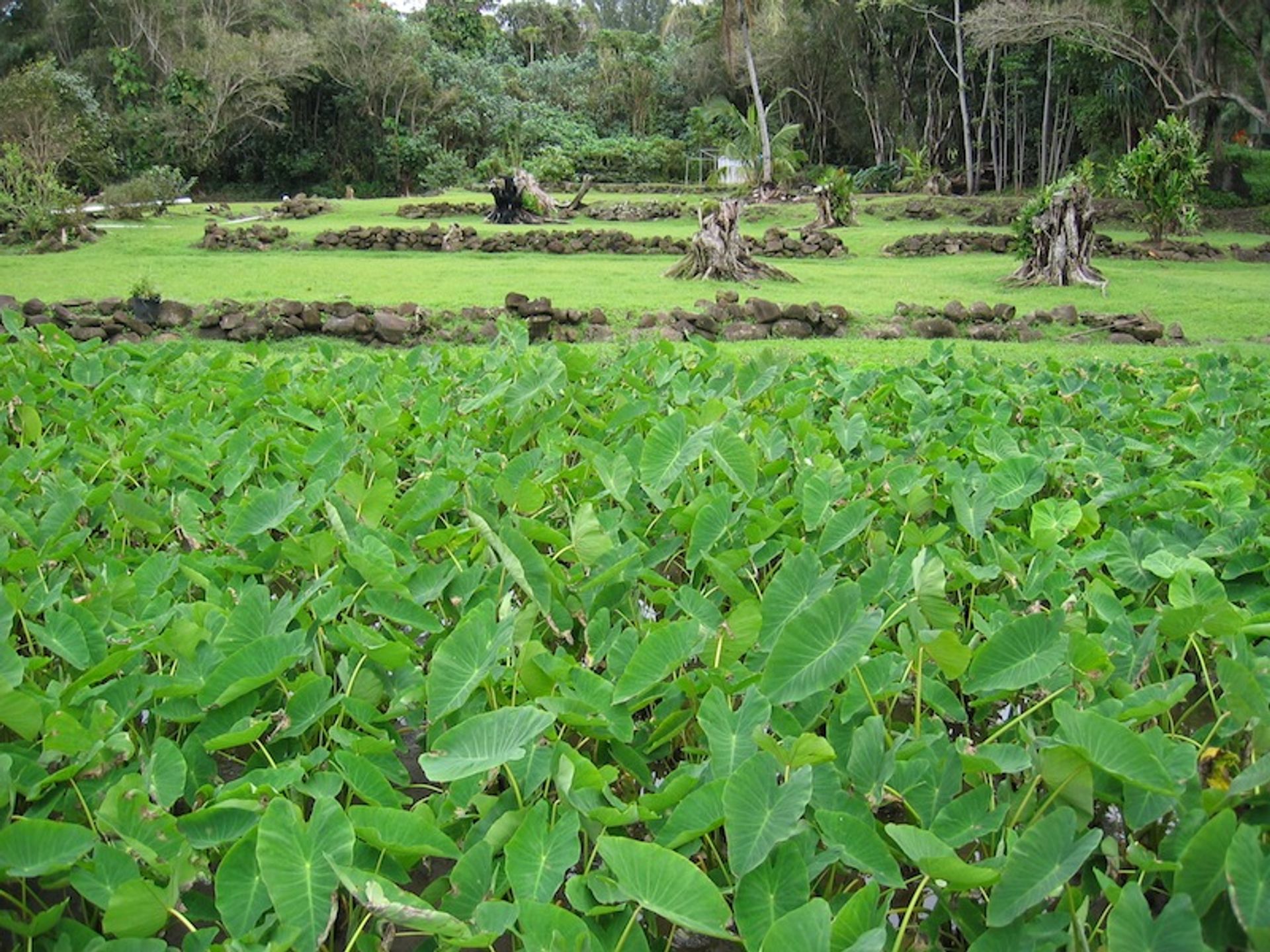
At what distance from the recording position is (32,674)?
1323 millimetres

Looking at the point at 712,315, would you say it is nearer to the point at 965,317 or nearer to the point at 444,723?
the point at 965,317

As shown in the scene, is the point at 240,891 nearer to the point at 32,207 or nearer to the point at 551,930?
the point at 551,930

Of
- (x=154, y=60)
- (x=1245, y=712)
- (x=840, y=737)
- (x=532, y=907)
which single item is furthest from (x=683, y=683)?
(x=154, y=60)

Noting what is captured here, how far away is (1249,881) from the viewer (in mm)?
778

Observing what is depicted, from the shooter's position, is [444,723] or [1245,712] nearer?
[1245,712]

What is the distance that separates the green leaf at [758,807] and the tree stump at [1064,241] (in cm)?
1086

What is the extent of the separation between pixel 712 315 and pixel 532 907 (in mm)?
7724

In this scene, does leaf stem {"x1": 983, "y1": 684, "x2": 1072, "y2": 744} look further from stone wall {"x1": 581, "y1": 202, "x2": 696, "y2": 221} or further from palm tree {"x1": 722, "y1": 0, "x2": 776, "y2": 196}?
palm tree {"x1": 722, "y1": 0, "x2": 776, "y2": 196}

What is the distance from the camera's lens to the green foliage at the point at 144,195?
18.6m

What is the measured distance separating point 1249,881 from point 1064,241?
435 inches

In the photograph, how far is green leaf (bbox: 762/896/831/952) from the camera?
30.9 inches

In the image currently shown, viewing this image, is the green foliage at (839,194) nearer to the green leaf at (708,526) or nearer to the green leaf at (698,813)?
the green leaf at (708,526)

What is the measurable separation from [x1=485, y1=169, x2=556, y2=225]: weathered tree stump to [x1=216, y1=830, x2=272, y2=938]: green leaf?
1819 cm

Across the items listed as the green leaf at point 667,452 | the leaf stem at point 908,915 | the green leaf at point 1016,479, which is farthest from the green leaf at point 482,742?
the green leaf at point 1016,479
